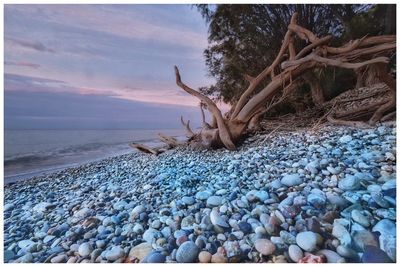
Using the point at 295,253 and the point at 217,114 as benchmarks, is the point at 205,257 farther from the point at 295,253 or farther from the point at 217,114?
the point at 217,114

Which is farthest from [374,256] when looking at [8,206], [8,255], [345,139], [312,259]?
[8,206]

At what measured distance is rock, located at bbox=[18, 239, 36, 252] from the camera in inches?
47.2

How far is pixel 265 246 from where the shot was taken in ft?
3.34

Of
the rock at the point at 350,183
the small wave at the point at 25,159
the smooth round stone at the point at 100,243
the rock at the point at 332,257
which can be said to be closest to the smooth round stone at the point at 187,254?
the smooth round stone at the point at 100,243

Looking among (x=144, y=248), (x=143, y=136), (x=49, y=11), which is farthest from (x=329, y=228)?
(x=143, y=136)

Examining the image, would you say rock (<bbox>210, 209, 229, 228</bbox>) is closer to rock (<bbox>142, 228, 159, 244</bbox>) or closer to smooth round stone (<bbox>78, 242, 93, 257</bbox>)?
rock (<bbox>142, 228, 159, 244</bbox>)

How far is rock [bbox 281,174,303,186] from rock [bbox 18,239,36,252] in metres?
1.31

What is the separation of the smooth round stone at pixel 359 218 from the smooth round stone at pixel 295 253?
30cm

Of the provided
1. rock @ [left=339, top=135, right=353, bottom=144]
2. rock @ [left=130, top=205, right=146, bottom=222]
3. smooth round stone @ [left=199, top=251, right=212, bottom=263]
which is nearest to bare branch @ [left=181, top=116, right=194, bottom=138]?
rock @ [left=339, top=135, right=353, bottom=144]

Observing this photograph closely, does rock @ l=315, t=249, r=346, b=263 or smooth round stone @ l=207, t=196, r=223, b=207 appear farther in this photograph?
smooth round stone @ l=207, t=196, r=223, b=207

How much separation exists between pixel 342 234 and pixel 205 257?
0.56m

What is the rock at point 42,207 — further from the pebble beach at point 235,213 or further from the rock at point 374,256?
the rock at point 374,256

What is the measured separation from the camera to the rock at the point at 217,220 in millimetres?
1158

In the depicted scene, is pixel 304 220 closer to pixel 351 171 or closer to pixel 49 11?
→ pixel 351 171
